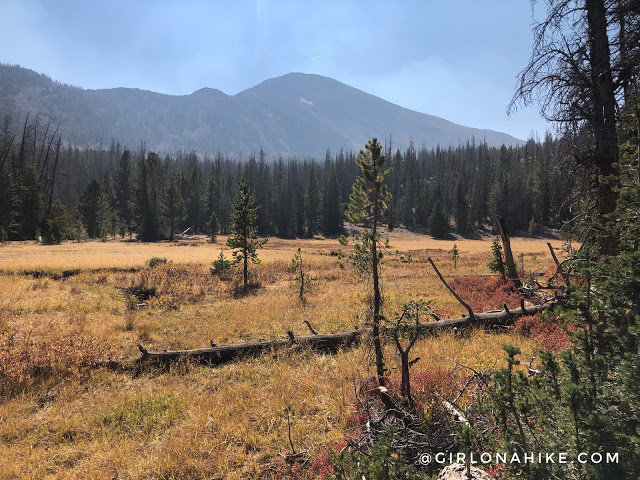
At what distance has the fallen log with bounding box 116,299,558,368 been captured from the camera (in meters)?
8.05

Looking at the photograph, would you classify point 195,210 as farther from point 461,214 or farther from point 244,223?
point 461,214

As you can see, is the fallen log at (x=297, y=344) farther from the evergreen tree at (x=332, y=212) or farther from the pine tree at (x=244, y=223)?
the evergreen tree at (x=332, y=212)

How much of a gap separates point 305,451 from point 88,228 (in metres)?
75.6

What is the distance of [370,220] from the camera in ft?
16.3

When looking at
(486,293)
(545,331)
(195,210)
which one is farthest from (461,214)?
(545,331)

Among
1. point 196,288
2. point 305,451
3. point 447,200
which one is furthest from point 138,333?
point 447,200

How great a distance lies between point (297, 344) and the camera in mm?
8516

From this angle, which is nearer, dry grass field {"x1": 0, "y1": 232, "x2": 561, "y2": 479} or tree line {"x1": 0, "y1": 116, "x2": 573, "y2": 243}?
dry grass field {"x1": 0, "y1": 232, "x2": 561, "y2": 479}

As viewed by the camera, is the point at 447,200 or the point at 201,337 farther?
the point at 447,200

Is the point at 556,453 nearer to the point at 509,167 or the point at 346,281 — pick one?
the point at 346,281

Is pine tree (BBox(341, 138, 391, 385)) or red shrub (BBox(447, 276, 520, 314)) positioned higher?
pine tree (BBox(341, 138, 391, 385))

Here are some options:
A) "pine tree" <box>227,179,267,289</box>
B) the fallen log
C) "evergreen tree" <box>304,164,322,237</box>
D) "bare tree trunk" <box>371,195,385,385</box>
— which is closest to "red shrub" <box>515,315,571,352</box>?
the fallen log

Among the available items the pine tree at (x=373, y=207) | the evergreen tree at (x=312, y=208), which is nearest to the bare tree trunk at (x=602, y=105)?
the pine tree at (x=373, y=207)

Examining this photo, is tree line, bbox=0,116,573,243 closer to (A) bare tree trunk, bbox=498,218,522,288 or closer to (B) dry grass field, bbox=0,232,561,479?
(B) dry grass field, bbox=0,232,561,479
